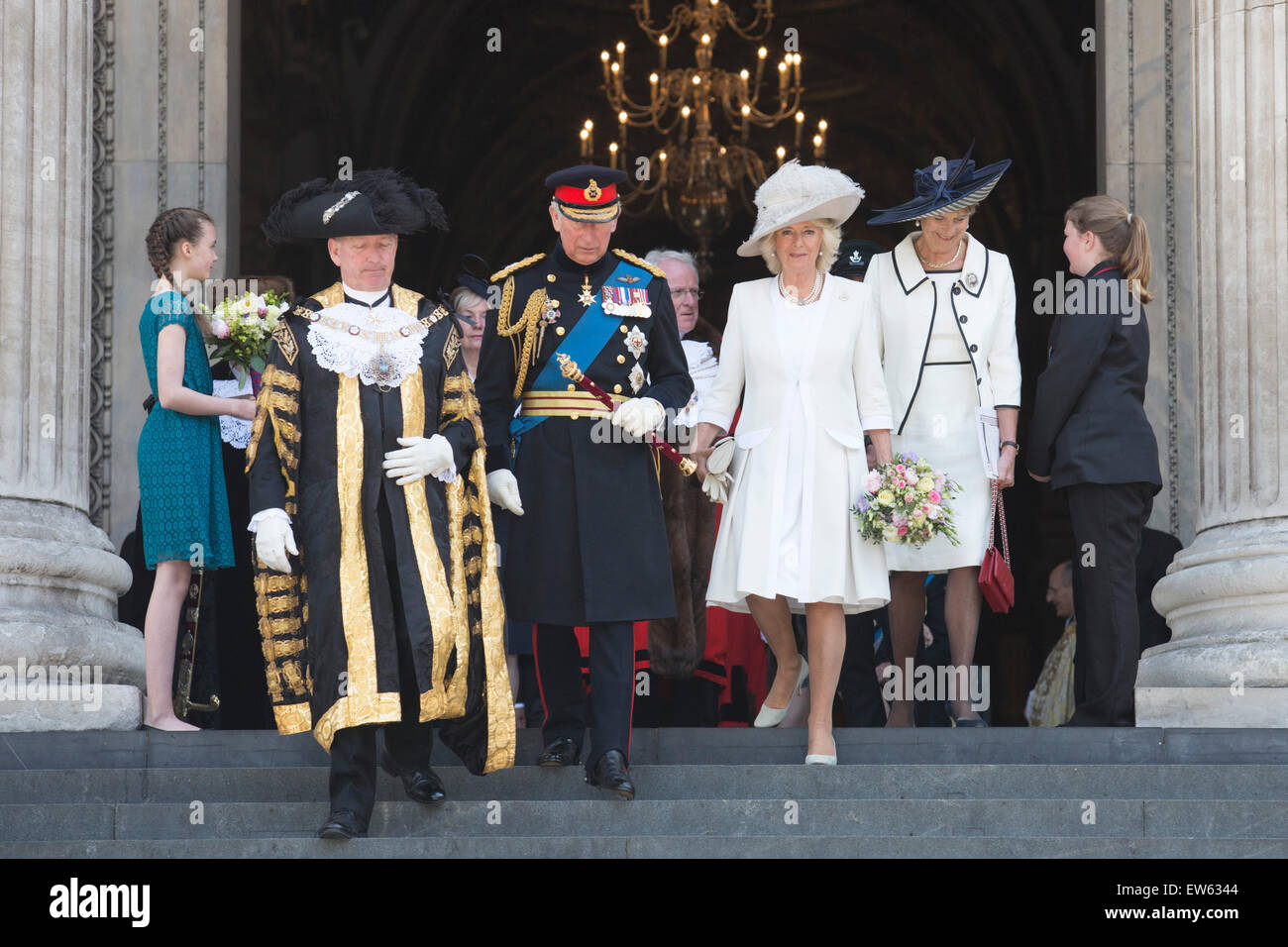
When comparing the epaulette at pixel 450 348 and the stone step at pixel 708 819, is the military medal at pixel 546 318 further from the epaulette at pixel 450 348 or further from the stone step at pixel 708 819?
the stone step at pixel 708 819

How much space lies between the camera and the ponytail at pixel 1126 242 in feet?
27.0

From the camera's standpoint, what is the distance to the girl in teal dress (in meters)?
8.18

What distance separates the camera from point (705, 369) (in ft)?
30.6

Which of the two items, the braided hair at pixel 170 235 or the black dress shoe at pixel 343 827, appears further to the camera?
the braided hair at pixel 170 235

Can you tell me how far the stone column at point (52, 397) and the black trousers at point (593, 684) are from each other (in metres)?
1.88

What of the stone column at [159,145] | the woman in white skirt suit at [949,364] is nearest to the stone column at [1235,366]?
the woman in white skirt suit at [949,364]

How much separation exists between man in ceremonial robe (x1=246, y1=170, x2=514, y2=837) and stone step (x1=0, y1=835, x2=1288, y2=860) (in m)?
0.26

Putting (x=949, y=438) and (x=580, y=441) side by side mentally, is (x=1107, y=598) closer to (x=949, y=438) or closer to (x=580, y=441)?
(x=949, y=438)

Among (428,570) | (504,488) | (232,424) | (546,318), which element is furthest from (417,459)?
(232,424)

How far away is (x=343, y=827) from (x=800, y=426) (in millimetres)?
2305

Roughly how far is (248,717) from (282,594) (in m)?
2.81

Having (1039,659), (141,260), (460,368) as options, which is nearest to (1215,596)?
(460,368)

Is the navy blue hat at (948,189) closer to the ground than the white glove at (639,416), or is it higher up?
higher up

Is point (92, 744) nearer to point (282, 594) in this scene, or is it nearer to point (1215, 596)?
point (282, 594)
